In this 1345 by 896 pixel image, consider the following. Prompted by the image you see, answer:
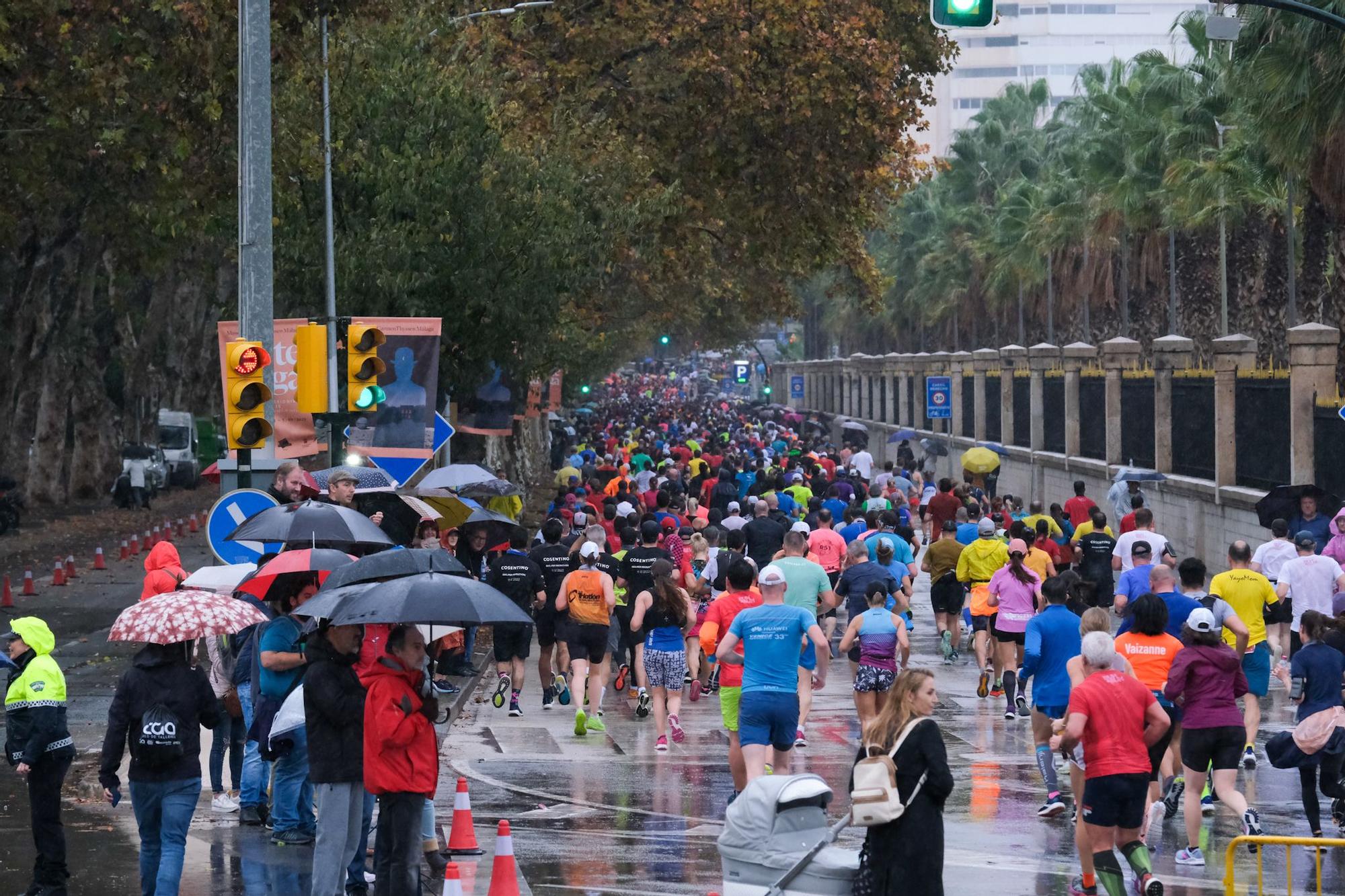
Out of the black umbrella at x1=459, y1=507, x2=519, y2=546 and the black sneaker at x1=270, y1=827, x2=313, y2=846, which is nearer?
the black sneaker at x1=270, y1=827, x2=313, y2=846

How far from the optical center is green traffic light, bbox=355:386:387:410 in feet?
52.5

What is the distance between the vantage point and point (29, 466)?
1909 inches

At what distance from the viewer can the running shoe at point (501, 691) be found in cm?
1827

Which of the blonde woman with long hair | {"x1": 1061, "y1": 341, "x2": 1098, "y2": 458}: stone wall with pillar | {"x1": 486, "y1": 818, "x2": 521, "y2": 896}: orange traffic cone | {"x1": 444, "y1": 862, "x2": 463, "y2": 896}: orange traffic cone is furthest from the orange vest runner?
{"x1": 1061, "y1": 341, "x2": 1098, "y2": 458}: stone wall with pillar

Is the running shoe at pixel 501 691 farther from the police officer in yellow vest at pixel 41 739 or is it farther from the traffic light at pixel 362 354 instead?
the police officer in yellow vest at pixel 41 739

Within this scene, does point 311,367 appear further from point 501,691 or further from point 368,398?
point 501,691

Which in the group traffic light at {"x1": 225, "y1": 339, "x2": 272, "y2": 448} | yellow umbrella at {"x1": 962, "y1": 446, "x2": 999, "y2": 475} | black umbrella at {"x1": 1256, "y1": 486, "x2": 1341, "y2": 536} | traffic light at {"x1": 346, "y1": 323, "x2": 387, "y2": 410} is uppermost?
traffic light at {"x1": 346, "y1": 323, "x2": 387, "y2": 410}

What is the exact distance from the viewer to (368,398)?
634 inches

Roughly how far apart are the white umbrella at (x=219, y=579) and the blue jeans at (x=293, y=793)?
1473 mm

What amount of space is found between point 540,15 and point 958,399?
23117 mm

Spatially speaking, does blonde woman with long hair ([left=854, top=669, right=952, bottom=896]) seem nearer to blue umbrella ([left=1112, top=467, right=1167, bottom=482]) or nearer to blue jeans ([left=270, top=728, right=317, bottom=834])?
blue jeans ([left=270, top=728, right=317, bottom=834])

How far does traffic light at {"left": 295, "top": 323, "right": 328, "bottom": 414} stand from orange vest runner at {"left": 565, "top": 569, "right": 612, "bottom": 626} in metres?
3.14

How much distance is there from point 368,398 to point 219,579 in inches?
149


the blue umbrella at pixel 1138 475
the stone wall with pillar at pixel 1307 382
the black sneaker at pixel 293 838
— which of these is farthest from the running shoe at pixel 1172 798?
the blue umbrella at pixel 1138 475
